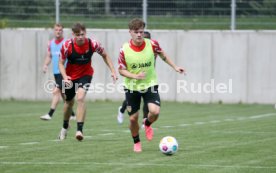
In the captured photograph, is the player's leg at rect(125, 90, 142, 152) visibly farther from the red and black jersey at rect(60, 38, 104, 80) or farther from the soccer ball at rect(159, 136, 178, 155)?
the red and black jersey at rect(60, 38, 104, 80)

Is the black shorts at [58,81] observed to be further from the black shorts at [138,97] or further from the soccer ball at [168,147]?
the soccer ball at [168,147]

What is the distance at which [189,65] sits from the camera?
25781mm

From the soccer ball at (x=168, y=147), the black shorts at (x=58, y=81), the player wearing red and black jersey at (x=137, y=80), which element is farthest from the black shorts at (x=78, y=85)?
the black shorts at (x=58, y=81)

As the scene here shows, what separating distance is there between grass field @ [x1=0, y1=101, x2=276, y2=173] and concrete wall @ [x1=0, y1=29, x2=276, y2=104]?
3.64 metres

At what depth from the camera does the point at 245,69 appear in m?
25.2

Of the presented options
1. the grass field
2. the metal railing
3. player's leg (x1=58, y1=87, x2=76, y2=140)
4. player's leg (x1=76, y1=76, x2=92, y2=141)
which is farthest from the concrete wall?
player's leg (x1=76, y1=76, x2=92, y2=141)

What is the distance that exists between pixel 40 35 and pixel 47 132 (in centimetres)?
1191

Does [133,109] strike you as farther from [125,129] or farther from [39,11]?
[39,11]

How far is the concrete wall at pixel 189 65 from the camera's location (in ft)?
82.5

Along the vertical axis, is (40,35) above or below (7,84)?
above

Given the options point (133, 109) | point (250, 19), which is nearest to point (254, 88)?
point (250, 19)

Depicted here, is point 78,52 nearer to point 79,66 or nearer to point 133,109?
point 79,66

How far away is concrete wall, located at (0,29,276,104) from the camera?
82.5 ft

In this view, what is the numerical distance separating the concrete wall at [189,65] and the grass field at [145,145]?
3.64 metres
